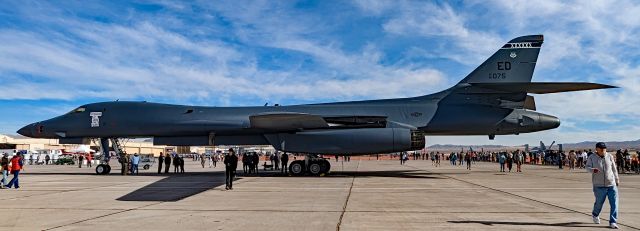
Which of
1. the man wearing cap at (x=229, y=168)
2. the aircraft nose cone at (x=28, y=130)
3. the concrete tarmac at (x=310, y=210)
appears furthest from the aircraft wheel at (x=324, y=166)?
the aircraft nose cone at (x=28, y=130)

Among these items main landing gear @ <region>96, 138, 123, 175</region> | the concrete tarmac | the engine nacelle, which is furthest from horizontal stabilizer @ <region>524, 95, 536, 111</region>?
main landing gear @ <region>96, 138, 123, 175</region>

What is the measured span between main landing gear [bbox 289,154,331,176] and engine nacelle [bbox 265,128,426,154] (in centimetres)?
98

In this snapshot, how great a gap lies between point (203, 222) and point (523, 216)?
5037 millimetres

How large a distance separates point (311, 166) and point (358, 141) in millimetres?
2451

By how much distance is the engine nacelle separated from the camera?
17.9 meters

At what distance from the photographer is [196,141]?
65.0 feet

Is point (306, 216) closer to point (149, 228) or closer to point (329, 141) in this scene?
point (149, 228)

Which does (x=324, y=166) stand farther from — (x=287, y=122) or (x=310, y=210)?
(x=310, y=210)

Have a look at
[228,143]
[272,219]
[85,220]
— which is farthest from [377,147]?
[85,220]

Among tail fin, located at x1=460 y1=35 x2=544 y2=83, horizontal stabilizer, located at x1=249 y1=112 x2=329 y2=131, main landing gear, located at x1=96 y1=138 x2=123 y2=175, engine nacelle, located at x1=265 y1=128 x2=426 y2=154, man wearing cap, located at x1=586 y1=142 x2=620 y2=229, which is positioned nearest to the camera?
man wearing cap, located at x1=586 y1=142 x2=620 y2=229

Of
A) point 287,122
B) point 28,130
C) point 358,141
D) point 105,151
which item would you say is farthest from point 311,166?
point 28,130

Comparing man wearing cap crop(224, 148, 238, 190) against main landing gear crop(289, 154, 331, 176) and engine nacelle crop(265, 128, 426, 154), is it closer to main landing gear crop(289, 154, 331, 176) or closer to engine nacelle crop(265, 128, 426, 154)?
engine nacelle crop(265, 128, 426, 154)

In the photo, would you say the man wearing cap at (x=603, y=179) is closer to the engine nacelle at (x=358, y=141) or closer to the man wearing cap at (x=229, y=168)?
the man wearing cap at (x=229, y=168)

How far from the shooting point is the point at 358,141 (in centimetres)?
1800
